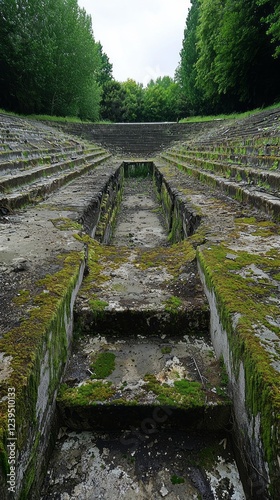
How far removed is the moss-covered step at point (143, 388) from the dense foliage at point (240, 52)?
670 inches

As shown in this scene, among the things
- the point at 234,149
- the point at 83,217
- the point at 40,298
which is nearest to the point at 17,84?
the point at 234,149

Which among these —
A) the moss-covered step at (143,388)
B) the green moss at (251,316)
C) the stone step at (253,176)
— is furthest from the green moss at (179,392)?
the stone step at (253,176)

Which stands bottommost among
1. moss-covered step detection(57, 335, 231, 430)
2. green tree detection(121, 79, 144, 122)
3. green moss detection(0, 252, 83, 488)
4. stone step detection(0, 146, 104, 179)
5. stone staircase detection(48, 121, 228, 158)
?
moss-covered step detection(57, 335, 231, 430)

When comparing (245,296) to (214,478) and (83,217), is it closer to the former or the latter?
(214,478)

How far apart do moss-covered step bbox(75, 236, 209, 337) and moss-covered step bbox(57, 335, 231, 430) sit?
0.13 m

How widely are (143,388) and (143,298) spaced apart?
0.57m

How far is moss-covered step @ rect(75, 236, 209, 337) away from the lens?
168 centimetres

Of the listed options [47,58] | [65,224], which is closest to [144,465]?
[65,224]

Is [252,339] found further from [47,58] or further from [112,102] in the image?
[112,102]

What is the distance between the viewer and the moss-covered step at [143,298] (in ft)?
5.50

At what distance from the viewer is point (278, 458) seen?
843 mm

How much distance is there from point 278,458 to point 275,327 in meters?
0.47

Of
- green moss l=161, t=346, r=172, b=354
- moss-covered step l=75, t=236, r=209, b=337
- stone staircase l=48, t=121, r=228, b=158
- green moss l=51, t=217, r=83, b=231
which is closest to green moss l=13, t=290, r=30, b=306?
moss-covered step l=75, t=236, r=209, b=337

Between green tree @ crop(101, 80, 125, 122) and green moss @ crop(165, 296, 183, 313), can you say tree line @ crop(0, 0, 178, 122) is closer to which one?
green tree @ crop(101, 80, 125, 122)
